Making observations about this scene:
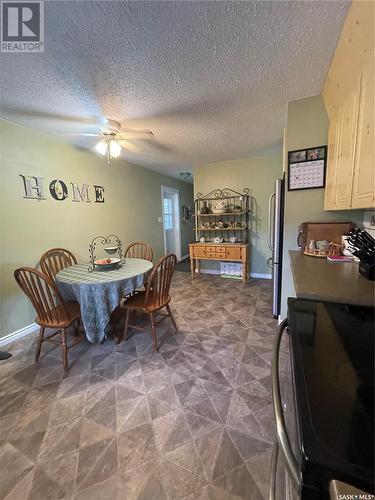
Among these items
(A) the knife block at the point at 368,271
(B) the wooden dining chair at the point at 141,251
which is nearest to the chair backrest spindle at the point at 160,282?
(B) the wooden dining chair at the point at 141,251

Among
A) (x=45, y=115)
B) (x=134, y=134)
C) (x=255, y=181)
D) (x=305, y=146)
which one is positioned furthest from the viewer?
(x=255, y=181)

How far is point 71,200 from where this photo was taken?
293cm

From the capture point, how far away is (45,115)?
212 centimetres

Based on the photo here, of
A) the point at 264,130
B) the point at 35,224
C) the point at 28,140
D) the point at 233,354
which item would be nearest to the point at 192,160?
the point at 264,130

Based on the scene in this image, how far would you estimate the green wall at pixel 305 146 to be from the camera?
194cm

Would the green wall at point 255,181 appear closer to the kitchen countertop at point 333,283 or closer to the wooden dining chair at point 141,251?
the wooden dining chair at point 141,251

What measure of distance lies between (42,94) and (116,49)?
0.91 m

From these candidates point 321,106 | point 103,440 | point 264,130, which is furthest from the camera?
point 264,130

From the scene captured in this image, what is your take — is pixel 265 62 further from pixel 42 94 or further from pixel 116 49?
pixel 42 94

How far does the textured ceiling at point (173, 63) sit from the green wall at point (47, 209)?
0.34m

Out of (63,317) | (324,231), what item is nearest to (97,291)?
(63,317)

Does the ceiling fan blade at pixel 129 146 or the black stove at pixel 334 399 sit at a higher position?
the ceiling fan blade at pixel 129 146

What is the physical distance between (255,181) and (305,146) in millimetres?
2008

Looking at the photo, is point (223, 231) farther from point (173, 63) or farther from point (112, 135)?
point (173, 63)
